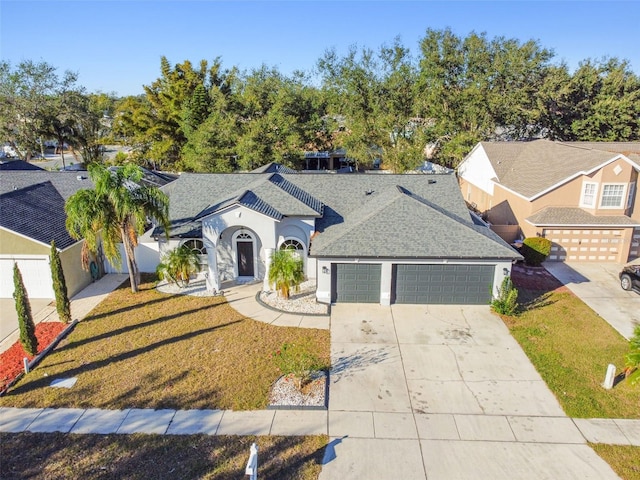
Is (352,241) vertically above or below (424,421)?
above

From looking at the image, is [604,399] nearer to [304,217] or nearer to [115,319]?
[304,217]

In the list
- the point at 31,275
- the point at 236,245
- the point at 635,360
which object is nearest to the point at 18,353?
the point at 31,275

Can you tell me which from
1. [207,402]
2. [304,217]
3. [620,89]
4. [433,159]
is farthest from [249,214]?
[620,89]

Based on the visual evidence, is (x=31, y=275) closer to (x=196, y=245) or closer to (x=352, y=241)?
(x=196, y=245)

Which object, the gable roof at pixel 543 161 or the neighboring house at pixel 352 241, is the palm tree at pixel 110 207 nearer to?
the neighboring house at pixel 352 241

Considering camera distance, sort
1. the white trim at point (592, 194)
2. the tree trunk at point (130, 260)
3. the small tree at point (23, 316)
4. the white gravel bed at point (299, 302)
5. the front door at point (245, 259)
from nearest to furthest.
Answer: the small tree at point (23, 316) < the white gravel bed at point (299, 302) < the tree trunk at point (130, 260) < the front door at point (245, 259) < the white trim at point (592, 194)

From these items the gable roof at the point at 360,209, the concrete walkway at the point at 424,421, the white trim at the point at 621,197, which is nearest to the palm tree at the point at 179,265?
the gable roof at the point at 360,209

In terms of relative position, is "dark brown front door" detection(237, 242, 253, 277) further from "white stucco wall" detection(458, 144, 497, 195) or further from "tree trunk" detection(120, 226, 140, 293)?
"white stucco wall" detection(458, 144, 497, 195)
